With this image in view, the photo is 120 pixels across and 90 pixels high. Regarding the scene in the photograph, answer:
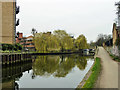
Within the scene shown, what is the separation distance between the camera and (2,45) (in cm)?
3102

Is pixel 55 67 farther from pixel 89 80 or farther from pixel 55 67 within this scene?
pixel 89 80

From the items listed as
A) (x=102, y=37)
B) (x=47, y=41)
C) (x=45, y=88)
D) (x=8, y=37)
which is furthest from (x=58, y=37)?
(x=102, y=37)

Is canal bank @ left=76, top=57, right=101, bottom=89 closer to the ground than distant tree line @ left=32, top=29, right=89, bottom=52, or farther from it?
closer to the ground

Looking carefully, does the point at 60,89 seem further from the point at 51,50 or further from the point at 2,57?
the point at 51,50

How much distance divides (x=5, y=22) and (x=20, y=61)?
1140cm

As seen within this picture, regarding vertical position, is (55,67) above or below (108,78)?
below

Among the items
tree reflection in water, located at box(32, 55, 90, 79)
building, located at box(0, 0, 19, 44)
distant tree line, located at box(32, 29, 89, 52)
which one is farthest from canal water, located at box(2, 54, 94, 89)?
distant tree line, located at box(32, 29, 89, 52)

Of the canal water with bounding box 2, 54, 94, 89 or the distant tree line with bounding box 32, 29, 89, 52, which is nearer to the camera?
the canal water with bounding box 2, 54, 94, 89

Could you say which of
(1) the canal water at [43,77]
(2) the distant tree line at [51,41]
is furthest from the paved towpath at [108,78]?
(2) the distant tree line at [51,41]

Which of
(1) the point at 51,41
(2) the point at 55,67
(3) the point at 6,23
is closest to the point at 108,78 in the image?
(2) the point at 55,67

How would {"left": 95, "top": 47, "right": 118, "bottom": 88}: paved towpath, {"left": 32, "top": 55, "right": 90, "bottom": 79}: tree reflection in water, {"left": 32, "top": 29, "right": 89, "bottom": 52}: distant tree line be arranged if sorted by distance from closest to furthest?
1. {"left": 95, "top": 47, "right": 118, "bottom": 88}: paved towpath
2. {"left": 32, "top": 55, "right": 90, "bottom": 79}: tree reflection in water
3. {"left": 32, "top": 29, "right": 89, "bottom": 52}: distant tree line

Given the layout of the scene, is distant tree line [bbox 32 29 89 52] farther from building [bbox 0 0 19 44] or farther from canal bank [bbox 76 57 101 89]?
canal bank [bbox 76 57 101 89]

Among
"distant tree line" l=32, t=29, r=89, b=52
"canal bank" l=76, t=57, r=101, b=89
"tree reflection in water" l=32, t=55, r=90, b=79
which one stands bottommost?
"tree reflection in water" l=32, t=55, r=90, b=79

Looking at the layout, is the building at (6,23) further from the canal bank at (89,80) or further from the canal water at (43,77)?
the canal bank at (89,80)
